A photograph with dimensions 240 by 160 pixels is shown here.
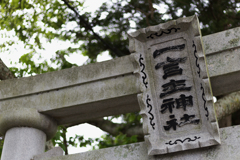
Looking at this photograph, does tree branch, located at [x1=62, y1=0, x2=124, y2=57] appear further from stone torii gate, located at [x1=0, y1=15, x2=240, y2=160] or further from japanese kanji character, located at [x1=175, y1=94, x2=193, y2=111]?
japanese kanji character, located at [x1=175, y1=94, x2=193, y2=111]

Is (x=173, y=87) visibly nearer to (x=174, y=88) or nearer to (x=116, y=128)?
(x=174, y=88)

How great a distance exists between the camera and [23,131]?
3.38m

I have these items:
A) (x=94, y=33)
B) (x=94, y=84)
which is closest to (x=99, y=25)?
(x=94, y=33)

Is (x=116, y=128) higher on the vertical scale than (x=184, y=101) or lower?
higher

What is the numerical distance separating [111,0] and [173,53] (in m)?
3.22

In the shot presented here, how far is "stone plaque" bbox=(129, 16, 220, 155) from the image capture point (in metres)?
2.76

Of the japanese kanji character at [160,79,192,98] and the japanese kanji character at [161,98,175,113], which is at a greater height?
the japanese kanji character at [160,79,192,98]

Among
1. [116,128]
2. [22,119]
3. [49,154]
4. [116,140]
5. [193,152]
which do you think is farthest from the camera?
[116,128]

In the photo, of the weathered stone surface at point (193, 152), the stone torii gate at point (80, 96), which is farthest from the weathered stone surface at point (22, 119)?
the weathered stone surface at point (193, 152)

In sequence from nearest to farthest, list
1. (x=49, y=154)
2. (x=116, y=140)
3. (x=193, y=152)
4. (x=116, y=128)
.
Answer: (x=193, y=152) → (x=49, y=154) → (x=116, y=140) → (x=116, y=128)

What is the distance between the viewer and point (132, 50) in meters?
3.11

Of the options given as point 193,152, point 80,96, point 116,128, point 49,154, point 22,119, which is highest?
point 116,128

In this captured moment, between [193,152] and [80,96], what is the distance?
1.30 metres

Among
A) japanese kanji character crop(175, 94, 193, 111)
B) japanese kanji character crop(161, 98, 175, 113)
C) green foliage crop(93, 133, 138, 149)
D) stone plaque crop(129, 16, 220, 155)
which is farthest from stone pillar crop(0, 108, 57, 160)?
green foliage crop(93, 133, 138, 149)
